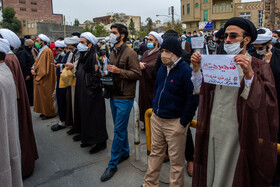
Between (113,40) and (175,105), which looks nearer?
(175,105)

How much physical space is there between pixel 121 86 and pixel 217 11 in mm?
50424

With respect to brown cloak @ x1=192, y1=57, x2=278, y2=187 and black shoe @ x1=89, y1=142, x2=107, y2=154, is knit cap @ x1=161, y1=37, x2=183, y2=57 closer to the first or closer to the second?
brown cloak @ x1=192, y1=57, x2=278, y2=187

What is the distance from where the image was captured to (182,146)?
9.00 feet

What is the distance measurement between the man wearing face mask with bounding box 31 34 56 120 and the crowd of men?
5.41 ft

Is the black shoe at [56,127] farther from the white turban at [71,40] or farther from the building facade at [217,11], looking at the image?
the building facade at [217,11]

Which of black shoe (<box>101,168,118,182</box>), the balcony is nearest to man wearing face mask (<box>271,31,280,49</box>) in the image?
black shoe (<box>101,168,118,182</box>)

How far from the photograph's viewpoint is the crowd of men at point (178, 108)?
192 cm

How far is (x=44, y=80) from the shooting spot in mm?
6273

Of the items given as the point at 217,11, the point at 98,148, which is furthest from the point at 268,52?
the point at 217,11

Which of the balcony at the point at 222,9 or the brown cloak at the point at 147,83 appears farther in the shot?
the balcony at the point at 222,9

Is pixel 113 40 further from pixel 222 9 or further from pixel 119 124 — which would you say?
pixel 222 9

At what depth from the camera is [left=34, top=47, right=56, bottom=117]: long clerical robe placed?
6141 mm

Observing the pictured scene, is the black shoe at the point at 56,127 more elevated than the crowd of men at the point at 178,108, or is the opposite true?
the crowd of men at the point at 178,108

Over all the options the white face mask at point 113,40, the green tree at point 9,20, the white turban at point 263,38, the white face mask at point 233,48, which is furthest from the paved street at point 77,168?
the green tree at point 9,20
